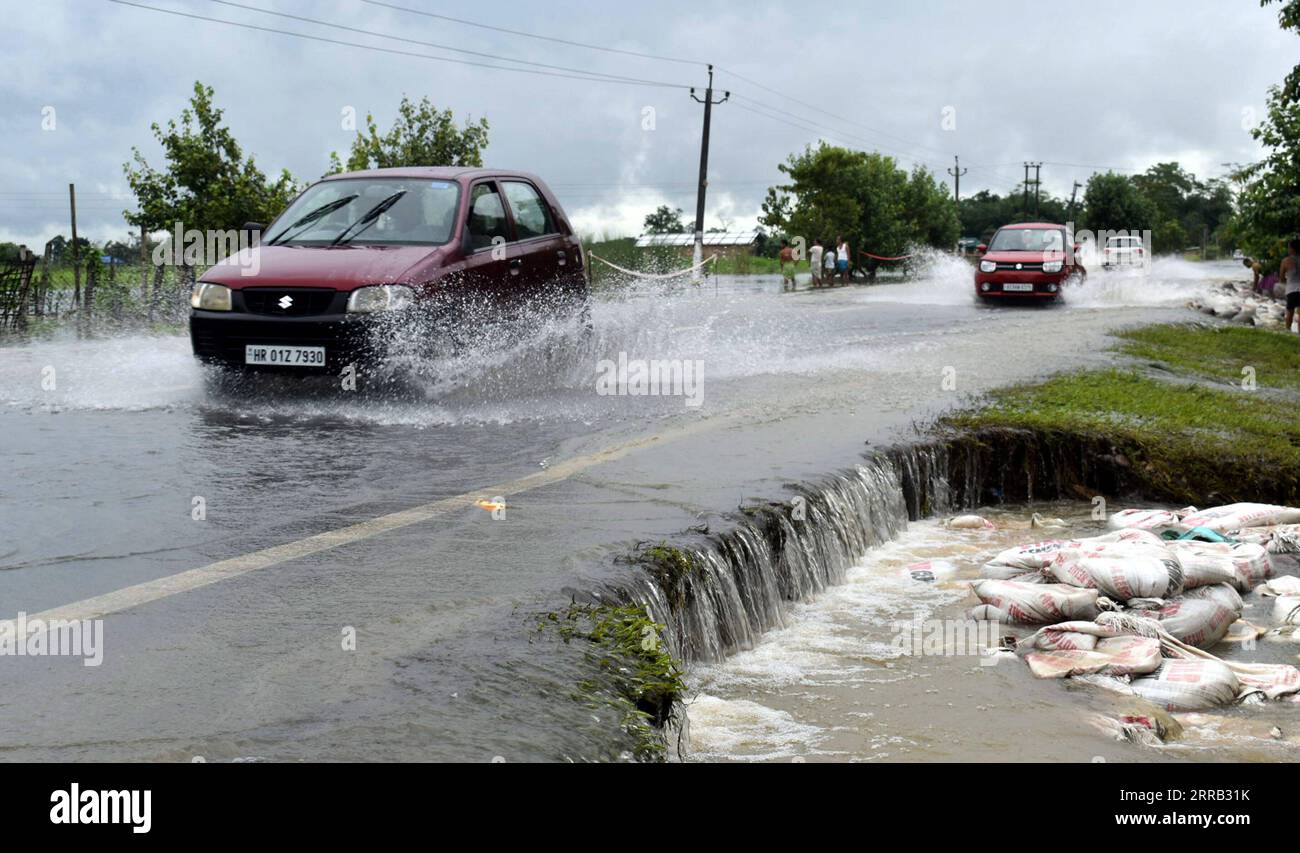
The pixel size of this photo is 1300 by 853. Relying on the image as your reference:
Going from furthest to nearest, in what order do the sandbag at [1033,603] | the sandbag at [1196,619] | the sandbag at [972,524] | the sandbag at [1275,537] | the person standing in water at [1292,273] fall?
the person standing in water at [1292,273]
the sandbag at [972,524]
the sandbag at [1275,537]
the sandbag at [1033,603]
the sandbag at [1196,619]

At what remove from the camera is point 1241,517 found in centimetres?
769

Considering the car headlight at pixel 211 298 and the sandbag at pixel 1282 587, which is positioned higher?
the car headlight at pixel 211 298

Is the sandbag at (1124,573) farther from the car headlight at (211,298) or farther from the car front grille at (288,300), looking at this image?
the car headlight at (211,298)

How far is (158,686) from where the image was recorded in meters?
3.45

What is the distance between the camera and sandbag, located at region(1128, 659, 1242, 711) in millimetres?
4961

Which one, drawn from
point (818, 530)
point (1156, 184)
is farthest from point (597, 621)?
point (1156, 184)

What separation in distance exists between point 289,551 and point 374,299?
14.5 ft

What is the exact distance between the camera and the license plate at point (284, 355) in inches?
364

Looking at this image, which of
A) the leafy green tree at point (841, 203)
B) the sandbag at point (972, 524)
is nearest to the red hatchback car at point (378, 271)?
the sandbag at point (972, 524)

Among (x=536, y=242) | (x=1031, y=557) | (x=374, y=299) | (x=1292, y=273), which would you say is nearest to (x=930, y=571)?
(x=1031, y=557)

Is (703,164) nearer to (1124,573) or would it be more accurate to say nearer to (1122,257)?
(1122,257)

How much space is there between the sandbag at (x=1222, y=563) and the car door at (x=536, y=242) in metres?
5.98

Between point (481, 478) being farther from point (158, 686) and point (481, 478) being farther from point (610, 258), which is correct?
point (610, 258)

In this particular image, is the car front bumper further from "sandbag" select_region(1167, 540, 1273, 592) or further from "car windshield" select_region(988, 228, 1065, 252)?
"car windshield" select_region(988, 228, 1065, 252)
